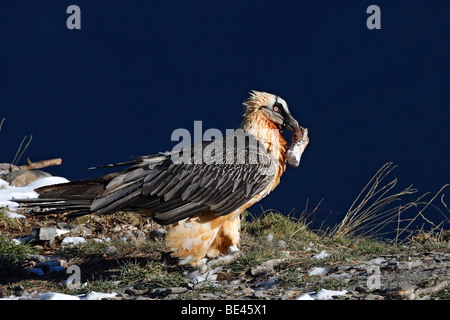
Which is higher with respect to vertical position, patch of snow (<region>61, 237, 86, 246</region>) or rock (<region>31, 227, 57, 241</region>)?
rock (<region>31, 227, 57, 241</region>)

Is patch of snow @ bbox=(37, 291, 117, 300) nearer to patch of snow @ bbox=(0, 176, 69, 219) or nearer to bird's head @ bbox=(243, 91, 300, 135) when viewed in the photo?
bird's head @ bbox=(243, 91, 300, 135)

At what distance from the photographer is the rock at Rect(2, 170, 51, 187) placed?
461 inches

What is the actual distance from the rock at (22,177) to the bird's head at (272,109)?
5719 mm

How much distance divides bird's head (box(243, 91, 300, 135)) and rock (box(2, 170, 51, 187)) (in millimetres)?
5719

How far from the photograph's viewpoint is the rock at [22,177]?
38.4 feet

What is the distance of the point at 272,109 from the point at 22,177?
6077 mm

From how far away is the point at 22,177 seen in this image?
11.8 meters

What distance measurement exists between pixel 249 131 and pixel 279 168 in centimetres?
59

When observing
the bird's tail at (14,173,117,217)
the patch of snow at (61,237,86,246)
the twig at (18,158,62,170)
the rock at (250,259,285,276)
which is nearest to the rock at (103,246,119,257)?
the patch of snow at (61,237,86,246)

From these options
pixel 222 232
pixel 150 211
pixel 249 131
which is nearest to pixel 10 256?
pixel 150 211

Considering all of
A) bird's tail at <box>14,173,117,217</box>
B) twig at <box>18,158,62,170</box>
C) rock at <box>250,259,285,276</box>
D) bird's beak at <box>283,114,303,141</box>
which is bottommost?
rock at <box>250,259,285,276</box>

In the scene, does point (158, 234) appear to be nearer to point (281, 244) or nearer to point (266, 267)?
point (281, 244)

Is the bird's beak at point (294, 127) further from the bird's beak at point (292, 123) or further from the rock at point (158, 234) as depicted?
the rock at point (158, 234)

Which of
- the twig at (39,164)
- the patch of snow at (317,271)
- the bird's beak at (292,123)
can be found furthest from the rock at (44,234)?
the patch of snow at (317,271)
